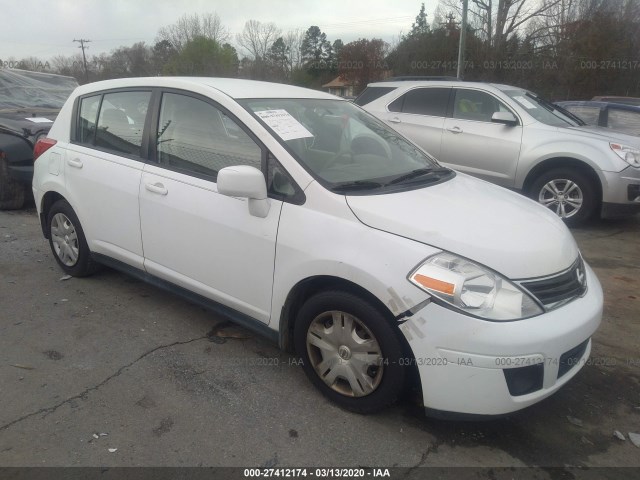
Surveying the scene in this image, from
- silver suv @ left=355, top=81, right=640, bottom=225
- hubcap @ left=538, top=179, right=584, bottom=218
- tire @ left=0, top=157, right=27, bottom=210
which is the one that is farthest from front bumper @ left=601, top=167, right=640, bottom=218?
tire @ left=0, top=157, right=27, bottom=210

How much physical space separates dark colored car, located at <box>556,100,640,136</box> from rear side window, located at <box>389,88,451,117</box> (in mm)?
2405

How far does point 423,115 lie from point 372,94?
1071 millimetres

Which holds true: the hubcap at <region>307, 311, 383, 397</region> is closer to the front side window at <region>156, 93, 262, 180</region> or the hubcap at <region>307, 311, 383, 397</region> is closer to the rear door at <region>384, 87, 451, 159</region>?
the front side window at <region>156, 93, 262, 180</region>

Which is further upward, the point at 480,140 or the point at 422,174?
the point at 480,140

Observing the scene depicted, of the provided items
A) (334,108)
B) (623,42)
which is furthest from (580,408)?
(623,42)

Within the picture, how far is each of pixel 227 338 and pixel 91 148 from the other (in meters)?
1.88

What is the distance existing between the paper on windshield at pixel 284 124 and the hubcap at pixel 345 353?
110 cm

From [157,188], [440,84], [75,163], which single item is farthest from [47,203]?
[440,84]

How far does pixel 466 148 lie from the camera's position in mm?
6980

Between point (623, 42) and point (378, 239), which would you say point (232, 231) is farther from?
point (623, 42)

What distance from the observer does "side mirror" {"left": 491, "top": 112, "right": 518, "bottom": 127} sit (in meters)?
6.63

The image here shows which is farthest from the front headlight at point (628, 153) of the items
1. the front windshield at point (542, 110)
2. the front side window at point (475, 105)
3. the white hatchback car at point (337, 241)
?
the white hatchback car at point (337, 241)

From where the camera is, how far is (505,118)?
664 centimetres

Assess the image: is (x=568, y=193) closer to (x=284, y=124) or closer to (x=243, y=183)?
(x=284, y=124)
